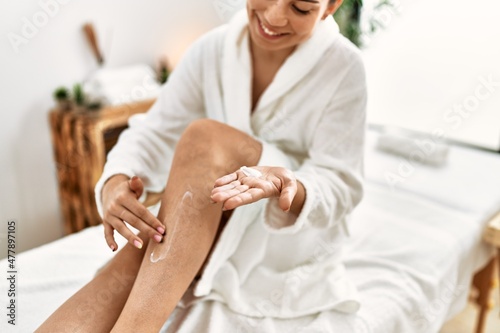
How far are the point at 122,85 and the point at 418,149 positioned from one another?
4.23 ft

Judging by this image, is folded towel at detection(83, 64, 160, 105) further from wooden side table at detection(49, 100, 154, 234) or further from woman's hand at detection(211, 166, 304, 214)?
woman's hand at detection(211, 166, 304, 214)

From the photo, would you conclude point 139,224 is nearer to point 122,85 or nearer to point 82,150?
point 82,150

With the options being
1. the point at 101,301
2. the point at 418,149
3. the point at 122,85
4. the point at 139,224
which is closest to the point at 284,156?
the point at 139,224

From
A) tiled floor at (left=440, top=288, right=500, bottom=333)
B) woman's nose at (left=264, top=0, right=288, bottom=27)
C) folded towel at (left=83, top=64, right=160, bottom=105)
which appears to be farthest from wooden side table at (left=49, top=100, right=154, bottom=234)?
tiled floor at (left=440, top=288, right=500, bottom=333)

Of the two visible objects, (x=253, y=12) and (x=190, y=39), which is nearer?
(x=253, y=12)

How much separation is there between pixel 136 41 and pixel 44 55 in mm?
488

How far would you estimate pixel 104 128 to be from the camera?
2.00 metres

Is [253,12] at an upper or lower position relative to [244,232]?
upper

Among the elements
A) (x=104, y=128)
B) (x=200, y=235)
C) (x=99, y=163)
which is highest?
(x=200, y=235)

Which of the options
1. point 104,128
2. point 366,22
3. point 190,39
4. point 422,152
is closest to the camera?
point 422,152

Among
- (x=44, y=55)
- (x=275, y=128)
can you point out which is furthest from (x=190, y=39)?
(x=275, y=128)

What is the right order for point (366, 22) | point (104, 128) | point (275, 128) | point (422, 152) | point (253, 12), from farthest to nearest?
point (366, 22) → point (104, 128) → point (422, 152) → point (275, 128) → point (253, 12)

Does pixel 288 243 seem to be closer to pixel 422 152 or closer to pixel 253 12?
pixel 253 12

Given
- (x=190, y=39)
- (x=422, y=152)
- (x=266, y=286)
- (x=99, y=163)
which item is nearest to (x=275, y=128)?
(x=266, y=286)
